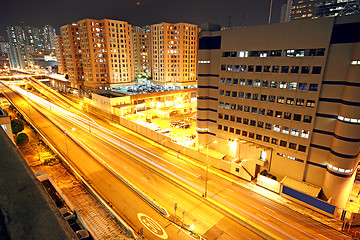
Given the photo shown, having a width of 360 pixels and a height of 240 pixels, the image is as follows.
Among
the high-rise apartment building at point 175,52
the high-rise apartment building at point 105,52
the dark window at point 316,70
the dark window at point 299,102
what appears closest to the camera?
the dark window at point 316,70

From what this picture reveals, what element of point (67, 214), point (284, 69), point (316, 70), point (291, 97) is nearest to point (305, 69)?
point (316, 70)

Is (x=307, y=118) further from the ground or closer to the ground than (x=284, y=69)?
closer to the ground

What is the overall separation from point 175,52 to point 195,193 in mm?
80909

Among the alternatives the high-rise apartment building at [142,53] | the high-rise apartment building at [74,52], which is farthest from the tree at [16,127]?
the high-rise apartment building at [142,53]

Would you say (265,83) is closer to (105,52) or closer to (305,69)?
(305,69)

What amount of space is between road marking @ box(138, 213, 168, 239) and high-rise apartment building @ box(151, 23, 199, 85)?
80.9 metres

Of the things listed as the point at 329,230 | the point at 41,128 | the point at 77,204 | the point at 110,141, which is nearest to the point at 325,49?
the point at 329,230

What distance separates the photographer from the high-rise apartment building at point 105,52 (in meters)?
93.1

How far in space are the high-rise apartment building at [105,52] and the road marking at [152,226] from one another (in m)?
80.9

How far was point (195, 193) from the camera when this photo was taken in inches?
1336

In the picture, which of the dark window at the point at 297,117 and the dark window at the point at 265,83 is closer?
the dark window at the point at 297,117

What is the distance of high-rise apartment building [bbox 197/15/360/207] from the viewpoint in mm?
30172

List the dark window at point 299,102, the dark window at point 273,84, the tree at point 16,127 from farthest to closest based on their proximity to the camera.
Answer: the tree at point 16,127
the dark window at point 273,84
the dark window at point 299,102

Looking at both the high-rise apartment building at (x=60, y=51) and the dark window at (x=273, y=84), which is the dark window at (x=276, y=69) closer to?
the dark window at (x=273, y=84)
